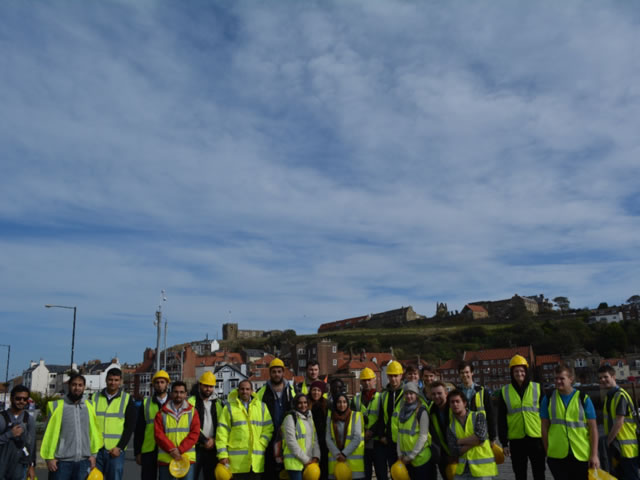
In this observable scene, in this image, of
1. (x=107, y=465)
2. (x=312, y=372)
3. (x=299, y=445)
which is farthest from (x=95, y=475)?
(x=312, y=372)

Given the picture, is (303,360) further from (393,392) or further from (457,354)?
(393,392)

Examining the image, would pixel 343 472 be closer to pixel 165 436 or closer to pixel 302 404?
pixel 302 404

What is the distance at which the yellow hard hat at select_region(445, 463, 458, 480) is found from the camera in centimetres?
671

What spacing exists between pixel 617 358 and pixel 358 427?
3630 inches

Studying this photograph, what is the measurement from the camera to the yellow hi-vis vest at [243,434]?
24.3ft

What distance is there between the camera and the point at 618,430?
7.23 m

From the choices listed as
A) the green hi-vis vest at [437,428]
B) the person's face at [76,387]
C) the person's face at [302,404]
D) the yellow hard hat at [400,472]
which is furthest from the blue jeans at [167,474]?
the green hi-vis vest at [437,428]

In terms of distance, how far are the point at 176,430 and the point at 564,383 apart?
17.3 feet

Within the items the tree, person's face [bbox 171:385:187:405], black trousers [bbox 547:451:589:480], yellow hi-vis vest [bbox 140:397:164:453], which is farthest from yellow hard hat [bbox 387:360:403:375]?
the tree

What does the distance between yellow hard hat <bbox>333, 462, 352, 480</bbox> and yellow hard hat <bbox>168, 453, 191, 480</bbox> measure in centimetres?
207

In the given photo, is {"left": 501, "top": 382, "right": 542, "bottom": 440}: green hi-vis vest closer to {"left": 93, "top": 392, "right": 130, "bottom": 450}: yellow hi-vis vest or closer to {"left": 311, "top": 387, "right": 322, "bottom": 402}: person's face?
{"left": 311, "top": 387, "right": 322, "bottom": 402}: person's face

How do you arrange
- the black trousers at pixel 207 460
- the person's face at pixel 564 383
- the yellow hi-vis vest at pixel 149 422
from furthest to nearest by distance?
the black trousers at pixel 207 460, the yellow hi-vis vest at pixel 149 422, the person's face at pixel 564 383

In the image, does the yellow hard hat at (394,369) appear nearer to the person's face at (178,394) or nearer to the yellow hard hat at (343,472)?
the yellow hard hat at (343,472)

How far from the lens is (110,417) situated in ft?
24.9
